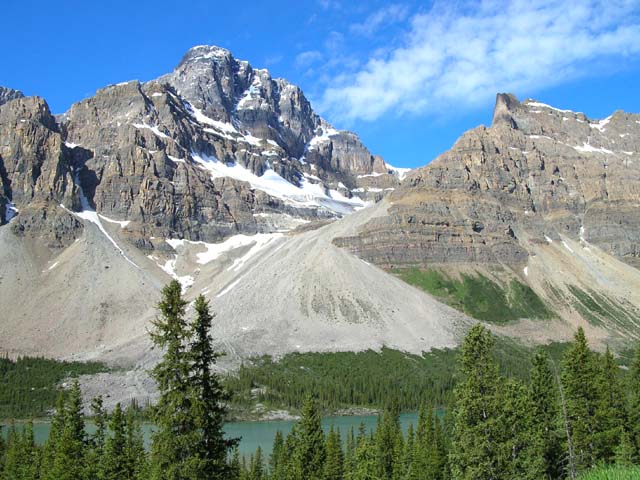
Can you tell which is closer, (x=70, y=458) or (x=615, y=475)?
(x=615, y=475)

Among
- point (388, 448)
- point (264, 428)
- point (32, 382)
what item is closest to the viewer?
point (388, 448)

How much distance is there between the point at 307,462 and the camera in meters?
52.4

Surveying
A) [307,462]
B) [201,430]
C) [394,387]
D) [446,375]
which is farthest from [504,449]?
[446,375]

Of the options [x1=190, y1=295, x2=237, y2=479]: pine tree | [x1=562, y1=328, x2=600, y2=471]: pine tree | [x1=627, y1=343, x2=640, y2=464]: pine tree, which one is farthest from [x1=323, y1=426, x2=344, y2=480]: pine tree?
[x1=190, y1=295, x2=237, y2=479]: pine tree

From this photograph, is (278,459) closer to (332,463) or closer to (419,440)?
(419,440)

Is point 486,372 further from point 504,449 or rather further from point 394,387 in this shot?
point 394,387

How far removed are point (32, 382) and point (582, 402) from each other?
519 feet

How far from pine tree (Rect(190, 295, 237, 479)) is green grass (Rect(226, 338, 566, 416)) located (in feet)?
439

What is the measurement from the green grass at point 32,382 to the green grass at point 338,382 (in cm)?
4155

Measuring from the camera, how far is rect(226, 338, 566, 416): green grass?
169 metres

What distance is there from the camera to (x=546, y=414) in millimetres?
49938

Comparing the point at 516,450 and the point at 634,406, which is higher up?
the point at 634,406

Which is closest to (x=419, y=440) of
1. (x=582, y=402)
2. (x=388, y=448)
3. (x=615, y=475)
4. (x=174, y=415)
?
(x=388, y=448)

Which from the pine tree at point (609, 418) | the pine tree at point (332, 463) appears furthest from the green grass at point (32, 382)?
the pine tree at point (609, 418)
